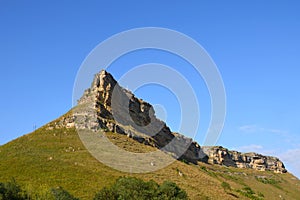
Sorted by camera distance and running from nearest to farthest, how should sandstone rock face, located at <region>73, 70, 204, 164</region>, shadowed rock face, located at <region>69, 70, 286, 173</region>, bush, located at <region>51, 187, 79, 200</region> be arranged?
bush, located at <region>51, 187, 79, 200</region> → shadowed rock face, located at <region>69, 70, 286, 173</region> → sandstone rock face, located at <region>73, 70, 204, 164</region>

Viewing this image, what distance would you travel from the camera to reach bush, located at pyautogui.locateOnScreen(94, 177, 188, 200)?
55.6 metres

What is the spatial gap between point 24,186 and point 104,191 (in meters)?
14.5

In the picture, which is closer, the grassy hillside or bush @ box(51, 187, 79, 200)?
bush @ box(51, 187, 79, 200)

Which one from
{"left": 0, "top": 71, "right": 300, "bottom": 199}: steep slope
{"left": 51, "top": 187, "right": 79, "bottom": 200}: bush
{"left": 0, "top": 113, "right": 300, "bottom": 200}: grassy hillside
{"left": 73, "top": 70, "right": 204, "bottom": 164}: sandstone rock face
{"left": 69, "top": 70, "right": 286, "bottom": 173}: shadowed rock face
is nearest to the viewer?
{"left": 51, "top": 187, "right": 79, "bottom": 200}: bush

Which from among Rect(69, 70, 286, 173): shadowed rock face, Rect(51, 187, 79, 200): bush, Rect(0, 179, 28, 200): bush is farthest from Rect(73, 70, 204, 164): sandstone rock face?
Rect(0, 179, 28, 200): bush

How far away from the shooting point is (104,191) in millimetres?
56812

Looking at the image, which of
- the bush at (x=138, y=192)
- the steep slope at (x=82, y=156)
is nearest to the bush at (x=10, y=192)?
the steep slope at (x=82, y=156)

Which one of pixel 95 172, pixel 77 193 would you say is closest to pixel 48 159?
pixel 95 172

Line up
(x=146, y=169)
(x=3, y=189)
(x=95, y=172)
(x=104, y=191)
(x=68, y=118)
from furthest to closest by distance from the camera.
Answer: (x=68, y=118) < (x=146, y=169) < (x=95, y=172) < (x=104, y=191) < (x=3, y=189)

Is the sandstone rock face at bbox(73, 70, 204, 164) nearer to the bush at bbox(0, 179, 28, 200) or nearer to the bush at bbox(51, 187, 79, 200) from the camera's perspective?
the bush at bbox(51, 187, 79, 200)

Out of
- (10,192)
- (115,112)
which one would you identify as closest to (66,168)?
(10,192)

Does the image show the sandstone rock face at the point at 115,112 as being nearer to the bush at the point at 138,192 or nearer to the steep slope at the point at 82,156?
the steep slope at the point at 82,156

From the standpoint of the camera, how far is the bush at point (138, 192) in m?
55.6

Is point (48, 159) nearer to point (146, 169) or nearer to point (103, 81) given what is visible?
point (146, 169)
